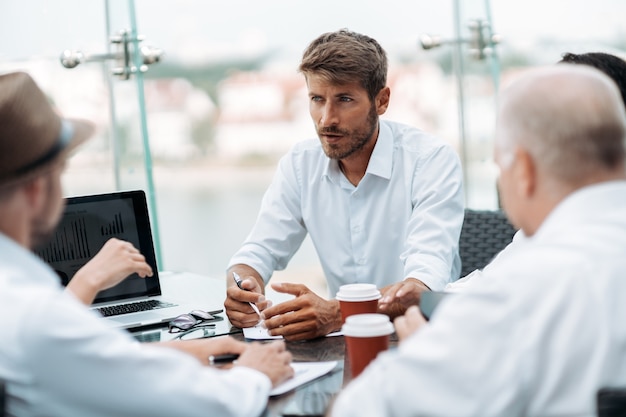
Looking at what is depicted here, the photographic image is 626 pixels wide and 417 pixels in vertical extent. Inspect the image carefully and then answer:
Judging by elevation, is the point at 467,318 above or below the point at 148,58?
below

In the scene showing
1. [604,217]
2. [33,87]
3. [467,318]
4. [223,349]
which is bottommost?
[223,349]

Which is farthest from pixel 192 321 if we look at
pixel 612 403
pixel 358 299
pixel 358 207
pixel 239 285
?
pixel 612 403

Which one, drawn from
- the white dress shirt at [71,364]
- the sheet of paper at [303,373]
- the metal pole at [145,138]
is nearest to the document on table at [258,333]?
the sheet of paper at [303,373]

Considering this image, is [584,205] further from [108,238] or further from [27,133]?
[108,238]

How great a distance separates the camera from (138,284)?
7.88 ft

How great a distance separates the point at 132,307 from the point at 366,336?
0.96 meters

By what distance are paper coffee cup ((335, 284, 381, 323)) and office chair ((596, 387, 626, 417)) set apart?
753 mm

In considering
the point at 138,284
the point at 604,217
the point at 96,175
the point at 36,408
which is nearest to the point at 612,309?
the point at 604,217

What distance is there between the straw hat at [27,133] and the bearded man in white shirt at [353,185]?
1.26m

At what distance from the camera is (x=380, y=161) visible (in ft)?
9.09

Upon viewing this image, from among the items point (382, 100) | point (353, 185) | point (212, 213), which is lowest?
point (212, 213)

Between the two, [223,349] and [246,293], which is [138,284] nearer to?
[246,293]

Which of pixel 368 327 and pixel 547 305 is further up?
pixel 547 305

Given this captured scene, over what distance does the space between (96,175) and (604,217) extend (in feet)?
11.2
